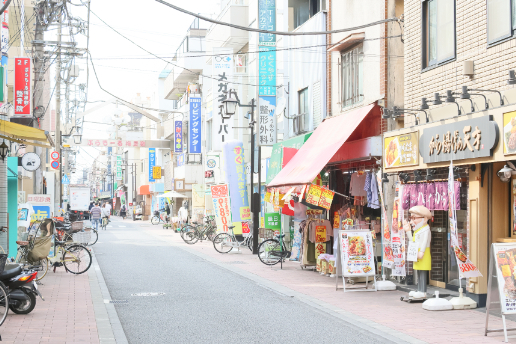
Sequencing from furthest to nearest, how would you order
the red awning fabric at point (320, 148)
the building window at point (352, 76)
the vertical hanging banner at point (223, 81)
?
1. the vertical hanging banner at point (223, 81)
2. the building window at point (352, 76)
3. the red awning fabric at point (320, 148)

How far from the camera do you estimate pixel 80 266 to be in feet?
56.7

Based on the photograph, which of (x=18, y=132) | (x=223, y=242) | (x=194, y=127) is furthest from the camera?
(x=194, y=127)

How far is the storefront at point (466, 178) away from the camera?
10.5 metres

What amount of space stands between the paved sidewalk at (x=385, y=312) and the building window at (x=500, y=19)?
15.9ft

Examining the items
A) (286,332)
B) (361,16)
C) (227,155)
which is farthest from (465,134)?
(227,155)

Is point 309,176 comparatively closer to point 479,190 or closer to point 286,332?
point 479,190

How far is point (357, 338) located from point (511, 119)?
14.2ft

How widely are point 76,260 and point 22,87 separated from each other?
711 cm

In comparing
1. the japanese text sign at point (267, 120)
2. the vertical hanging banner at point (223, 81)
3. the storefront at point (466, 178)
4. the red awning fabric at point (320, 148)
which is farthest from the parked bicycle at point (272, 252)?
the vertical hanging banner at point (223, 81)

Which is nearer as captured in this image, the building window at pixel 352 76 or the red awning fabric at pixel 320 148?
the red awning fabric at pixel 320 148

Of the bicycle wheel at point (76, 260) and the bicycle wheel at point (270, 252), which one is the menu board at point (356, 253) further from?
the bicycle wheel at point (76, 260)

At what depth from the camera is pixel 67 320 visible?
10.1 meters

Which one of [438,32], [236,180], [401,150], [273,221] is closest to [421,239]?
[401,150]

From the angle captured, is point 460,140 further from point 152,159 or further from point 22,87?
point 152,159
